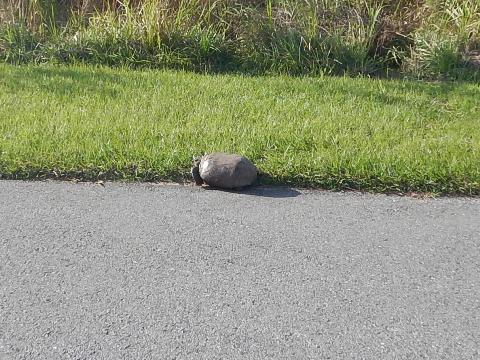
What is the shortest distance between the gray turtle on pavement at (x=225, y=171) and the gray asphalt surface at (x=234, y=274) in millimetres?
106

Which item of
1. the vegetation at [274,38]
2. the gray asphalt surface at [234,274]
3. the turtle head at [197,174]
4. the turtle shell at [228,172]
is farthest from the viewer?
the vegetation at [274,38]

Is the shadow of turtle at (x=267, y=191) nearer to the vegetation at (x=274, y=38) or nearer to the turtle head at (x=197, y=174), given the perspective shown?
the turtle head at (x=197, y=174)

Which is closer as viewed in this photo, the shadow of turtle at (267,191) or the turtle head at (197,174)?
the shadow of turtle at (267,191)

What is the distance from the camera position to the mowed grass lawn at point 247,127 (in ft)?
13.8

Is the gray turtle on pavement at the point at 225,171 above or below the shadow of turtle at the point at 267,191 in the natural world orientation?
above

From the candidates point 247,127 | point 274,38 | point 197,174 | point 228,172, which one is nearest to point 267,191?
point 228,172

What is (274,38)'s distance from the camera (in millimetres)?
7648

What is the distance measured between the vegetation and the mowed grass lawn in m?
0.62

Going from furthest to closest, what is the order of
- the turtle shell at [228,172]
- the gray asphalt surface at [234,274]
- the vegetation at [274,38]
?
the vegetation at [274,38]
the turtle shell at [228,172]
the gray asphalt surface at [234,274]

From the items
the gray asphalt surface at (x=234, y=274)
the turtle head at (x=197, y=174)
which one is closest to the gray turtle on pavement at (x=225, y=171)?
the turtle head at (x=197, y=174)

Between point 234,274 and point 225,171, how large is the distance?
1170mm

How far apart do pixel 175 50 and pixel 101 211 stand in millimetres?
4592

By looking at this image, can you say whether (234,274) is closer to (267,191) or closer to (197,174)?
(267,191)

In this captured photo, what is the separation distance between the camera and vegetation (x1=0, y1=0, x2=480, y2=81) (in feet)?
24.3
